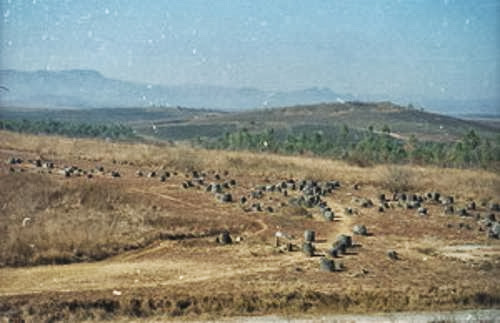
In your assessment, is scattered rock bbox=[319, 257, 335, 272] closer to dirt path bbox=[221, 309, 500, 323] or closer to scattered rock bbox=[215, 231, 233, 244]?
dirt path bbox=[221, 309, 500, 323]

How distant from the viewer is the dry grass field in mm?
13867

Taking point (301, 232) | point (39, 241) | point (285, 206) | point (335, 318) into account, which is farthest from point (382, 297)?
point (285, 206)

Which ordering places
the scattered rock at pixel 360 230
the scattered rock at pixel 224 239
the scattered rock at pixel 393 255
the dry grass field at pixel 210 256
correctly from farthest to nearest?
the scattered rock at pixel 360 230
the scattered rock at pixel 224 239
the scattered rock at pixel 393 255
the dry grass field at pixel 210 256

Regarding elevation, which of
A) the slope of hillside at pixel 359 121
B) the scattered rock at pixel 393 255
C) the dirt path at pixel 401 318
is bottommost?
the dirt path at pixel 401 318

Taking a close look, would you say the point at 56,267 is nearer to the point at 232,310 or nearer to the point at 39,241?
the point at 39,241

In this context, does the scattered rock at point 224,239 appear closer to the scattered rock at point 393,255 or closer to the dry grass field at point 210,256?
the dry grass field at point 210,256

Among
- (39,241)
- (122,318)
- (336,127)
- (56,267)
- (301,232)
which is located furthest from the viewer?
(336,127)

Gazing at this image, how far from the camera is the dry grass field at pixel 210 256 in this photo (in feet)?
45.5

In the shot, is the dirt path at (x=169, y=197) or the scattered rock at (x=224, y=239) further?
the dirt path at (x=169, y=197)

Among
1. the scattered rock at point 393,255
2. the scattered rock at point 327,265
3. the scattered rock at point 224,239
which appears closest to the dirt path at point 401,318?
the scattered rock at point 327,265

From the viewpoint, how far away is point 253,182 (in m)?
37.8

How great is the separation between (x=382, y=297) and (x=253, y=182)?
23563mm

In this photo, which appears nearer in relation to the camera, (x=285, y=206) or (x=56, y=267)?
(x=56, y=267)

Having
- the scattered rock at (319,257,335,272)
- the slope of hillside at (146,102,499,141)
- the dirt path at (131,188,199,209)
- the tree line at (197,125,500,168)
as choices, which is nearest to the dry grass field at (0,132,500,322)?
the dirt path at (131,188,199,209)
